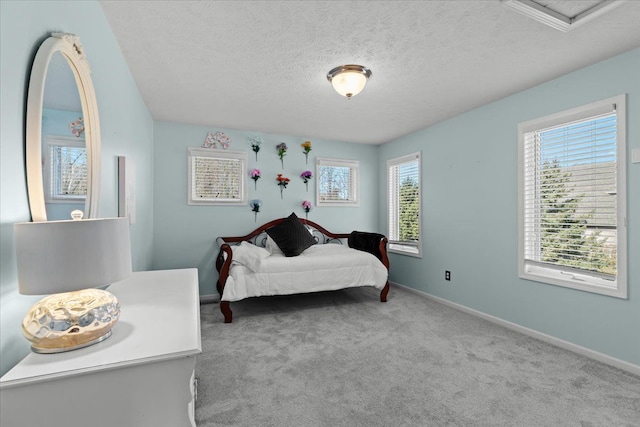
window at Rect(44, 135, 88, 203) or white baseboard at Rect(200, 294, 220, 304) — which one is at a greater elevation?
window at Rect(44, 135, 88, 203)

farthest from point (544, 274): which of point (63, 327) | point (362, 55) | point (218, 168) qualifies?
point (218, 168)

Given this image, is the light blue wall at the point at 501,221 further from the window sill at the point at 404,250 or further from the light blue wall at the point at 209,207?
the light blue wall at the point at 209,207

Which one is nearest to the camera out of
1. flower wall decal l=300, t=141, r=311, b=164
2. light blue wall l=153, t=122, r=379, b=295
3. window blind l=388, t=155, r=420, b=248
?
light blue wall l=153, t=122, r=379, b=295

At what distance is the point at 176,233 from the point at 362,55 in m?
3.28

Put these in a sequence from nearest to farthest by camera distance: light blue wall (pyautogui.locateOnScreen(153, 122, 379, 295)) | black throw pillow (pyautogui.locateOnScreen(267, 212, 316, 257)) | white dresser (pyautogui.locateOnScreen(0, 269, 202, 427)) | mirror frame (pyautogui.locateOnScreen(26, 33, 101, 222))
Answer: white dresser (pyautogui.locateOnScreen(0, 269, 202, 427)) → mirror frame (pyautogui.locateOnScreen(26, 33, 101, 222)) → black throw pillow (pyautogui.locateOnScreen(267, 212, 316, 257)) → light blue wall (pyautogui.locateOnScreen(153, 122, 379, 295))

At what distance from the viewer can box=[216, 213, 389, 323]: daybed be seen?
329cm

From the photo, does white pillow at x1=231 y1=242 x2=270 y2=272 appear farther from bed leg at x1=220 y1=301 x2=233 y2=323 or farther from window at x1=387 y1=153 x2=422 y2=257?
window at x1=387 y1=153 x2=422 y2=257

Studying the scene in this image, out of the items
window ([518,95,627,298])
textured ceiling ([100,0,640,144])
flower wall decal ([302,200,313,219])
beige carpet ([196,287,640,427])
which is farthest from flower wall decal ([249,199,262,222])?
window ([518,95,627,298])

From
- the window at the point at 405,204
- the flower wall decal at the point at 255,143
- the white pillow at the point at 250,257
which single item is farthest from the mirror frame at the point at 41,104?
the window at the point at 405,204

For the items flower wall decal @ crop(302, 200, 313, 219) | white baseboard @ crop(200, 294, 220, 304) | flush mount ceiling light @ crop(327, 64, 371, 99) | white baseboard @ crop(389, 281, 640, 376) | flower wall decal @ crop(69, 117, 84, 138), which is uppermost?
flush mount ceiling light @ crop(327, 64, 371, 99)

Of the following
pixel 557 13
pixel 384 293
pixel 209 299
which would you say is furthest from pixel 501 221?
pixel 209 299

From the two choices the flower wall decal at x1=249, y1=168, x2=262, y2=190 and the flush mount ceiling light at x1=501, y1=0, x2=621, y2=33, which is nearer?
the flush mount ceiling light at x1=501, y1=0, x2=621, y2=33

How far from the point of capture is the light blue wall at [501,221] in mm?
2232

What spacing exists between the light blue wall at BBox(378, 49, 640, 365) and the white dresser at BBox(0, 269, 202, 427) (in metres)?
3.04
